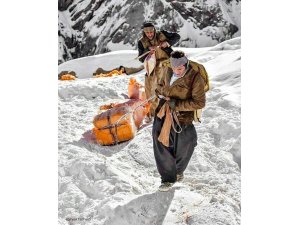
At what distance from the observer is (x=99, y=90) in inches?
229

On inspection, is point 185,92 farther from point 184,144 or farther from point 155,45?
point 155,45

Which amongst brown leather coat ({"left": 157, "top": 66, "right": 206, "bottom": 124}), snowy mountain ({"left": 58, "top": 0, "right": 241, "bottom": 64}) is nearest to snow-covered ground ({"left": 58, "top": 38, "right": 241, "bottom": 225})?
brown leather coat ({"left": 157, "top": 66, "right": 206, "bottom": 124})

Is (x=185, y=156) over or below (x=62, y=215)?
over

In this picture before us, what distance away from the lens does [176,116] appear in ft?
10.7

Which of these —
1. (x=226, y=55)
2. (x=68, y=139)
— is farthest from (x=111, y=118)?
(x=226, y=55)

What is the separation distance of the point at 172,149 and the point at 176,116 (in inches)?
11.1

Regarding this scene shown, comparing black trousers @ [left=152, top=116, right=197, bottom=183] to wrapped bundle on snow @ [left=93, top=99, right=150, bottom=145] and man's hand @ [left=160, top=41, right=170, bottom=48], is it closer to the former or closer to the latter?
wrapped bundle on snow @ [left=93, top=99, right=150, bottom=145]

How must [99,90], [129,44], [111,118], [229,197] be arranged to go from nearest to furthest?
1. [229,197]
2. [111,118]
3. [99,90]
4. [129,44]

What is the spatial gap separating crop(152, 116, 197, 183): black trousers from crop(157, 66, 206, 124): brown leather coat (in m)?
0.11

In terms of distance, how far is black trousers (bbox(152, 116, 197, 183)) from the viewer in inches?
131

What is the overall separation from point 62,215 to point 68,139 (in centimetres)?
121

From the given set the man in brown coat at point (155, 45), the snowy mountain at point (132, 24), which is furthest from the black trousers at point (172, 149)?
the snowy mountain at point (132, 24)
